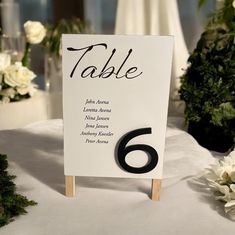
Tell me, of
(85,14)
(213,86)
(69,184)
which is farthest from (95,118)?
(85,14)

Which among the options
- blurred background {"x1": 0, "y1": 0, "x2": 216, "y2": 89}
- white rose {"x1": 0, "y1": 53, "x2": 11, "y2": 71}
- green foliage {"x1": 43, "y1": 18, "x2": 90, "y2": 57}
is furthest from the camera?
blurred background {"x1": 0, "y1": 0, "x2": 216, "y2": 89}

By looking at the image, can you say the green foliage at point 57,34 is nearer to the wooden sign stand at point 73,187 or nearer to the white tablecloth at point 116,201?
the white tablecloth at point 116,201

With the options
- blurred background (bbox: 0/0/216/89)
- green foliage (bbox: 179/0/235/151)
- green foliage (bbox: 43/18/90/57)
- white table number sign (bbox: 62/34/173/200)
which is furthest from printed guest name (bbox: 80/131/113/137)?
blurred background (bbox: 0/0/216/89)

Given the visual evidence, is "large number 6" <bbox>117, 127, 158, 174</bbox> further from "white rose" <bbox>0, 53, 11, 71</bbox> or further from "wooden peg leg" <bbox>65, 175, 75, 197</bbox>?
"white rose" <bbox>0, 53, 11, 71</bbox>

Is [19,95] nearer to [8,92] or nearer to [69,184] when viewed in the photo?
[8,92]

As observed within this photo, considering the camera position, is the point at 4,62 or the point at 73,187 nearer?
the point at 73,187

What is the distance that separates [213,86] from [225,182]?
226 millimetres

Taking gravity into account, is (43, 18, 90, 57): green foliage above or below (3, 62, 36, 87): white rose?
above

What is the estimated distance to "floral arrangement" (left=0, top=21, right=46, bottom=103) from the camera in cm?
98

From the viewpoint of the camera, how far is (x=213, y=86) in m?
0.75

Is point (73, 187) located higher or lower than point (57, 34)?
lower

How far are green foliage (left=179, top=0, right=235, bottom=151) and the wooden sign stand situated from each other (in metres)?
0.23

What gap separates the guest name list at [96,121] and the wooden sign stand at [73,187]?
0.21ft

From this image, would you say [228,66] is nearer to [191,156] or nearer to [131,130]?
[191,156]
